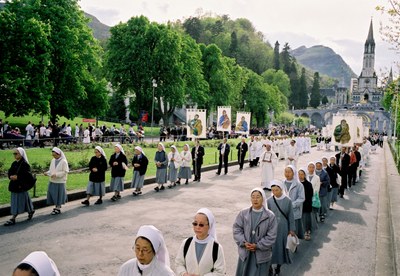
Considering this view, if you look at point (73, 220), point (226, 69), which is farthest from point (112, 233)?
point (226, 69)

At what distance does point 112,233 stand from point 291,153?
618 inches

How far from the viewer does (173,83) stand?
141 ft

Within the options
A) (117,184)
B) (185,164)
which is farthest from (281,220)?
(185,164)

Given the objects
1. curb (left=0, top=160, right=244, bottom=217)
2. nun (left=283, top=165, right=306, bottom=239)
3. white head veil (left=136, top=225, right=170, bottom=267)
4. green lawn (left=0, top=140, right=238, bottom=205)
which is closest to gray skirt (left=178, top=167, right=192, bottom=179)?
curb (left=0, top=160, right=244, bottom=217)

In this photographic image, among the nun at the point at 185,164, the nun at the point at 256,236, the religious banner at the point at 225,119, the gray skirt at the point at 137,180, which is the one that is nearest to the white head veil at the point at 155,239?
the nun at the point at 256,236

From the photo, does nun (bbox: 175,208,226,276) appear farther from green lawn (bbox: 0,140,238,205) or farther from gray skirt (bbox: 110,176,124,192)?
gray skirt (bbox: 110,176,124,192)

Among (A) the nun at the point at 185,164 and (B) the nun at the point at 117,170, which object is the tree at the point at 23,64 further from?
(B) the nun at the point at 117,170

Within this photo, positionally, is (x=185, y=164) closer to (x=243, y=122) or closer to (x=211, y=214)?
(x=243, y=122)

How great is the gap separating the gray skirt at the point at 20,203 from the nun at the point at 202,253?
6453mm

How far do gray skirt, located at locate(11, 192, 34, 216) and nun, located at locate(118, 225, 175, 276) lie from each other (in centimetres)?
666

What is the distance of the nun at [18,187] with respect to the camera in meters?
9.34

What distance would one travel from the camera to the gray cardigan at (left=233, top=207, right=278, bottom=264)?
5.45 m

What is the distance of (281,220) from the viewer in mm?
6715

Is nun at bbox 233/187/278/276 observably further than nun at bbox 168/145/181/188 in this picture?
No
